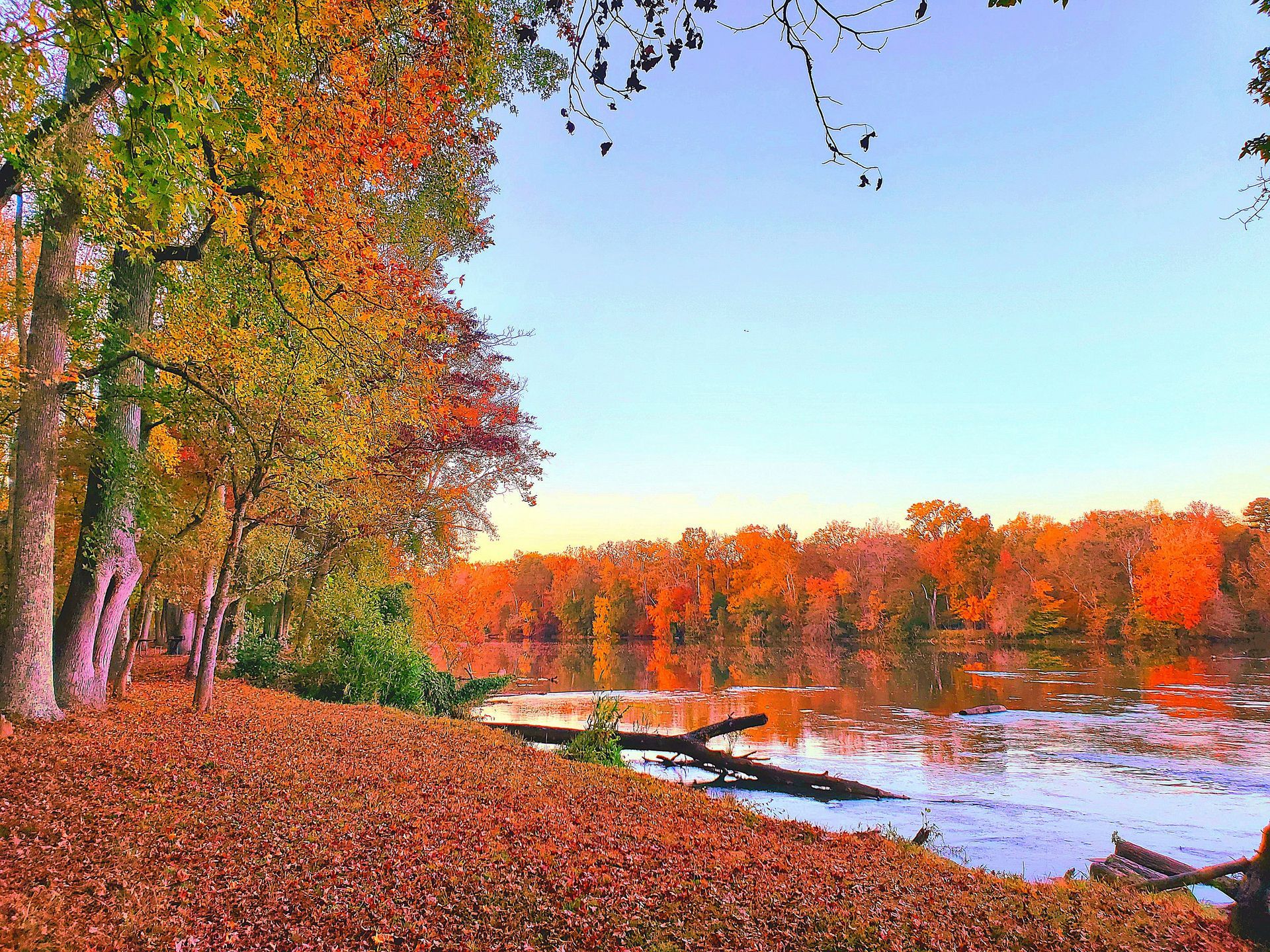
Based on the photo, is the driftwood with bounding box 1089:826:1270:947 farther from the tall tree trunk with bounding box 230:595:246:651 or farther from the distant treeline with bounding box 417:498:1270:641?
the distant treeline with bounding box 417:498:1270:641

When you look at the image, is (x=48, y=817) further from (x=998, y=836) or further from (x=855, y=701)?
(x=855, y=701)

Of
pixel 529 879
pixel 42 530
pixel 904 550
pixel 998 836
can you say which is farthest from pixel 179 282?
pixel 904 550

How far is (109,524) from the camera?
10188 millimetres

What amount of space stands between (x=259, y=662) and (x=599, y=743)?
10.6m

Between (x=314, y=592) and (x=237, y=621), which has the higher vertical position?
(x=314, y=592)

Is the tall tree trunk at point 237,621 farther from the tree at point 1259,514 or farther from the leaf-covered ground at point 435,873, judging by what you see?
the tree at point 1259,514

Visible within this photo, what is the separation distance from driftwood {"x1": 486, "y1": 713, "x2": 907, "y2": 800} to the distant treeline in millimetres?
10384

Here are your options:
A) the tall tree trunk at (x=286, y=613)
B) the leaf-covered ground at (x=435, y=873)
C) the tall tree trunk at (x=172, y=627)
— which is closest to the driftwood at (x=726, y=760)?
the leaf-covered ground at (x=435, y=873)

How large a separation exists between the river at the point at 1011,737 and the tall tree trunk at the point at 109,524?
10.1 metres

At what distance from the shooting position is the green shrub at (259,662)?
17.2 m

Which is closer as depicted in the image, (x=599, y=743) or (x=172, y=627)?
(x=599, y=743)

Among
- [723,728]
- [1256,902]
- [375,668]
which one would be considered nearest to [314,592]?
[375,668]

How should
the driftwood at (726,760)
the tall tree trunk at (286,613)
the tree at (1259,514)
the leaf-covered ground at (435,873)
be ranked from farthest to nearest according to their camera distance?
1. the tree at (1259,514)
2. the tall tree trunk at (286,613)
3. the driftwood at (726,760)
4. the leaf-covered ground at (435,873)

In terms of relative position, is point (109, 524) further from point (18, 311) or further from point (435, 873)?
point (435, 873)
